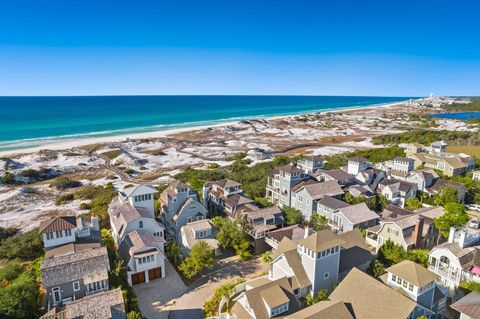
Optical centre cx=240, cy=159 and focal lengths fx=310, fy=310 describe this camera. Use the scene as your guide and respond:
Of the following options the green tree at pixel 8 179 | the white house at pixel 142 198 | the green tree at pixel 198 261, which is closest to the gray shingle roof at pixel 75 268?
the green tree at pixel 198 261

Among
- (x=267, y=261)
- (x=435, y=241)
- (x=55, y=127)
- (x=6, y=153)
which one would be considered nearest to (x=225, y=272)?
(x=267, y=261)

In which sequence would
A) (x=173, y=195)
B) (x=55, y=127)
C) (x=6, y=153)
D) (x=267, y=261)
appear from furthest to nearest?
(x=55, y=127) < (x=6, y=153) < (x=173, y=195) < (x=267, y=261)

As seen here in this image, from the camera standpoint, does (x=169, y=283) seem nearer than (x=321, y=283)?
No

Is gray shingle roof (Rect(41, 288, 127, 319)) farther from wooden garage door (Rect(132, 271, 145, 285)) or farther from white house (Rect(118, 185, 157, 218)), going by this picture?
white house (Rect(118, 185, 157, 218))

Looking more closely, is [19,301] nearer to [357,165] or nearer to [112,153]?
[357,165]

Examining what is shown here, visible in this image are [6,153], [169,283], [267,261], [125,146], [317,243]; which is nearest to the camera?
[317,243]

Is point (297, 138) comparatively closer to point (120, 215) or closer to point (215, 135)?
point (215, 135)
